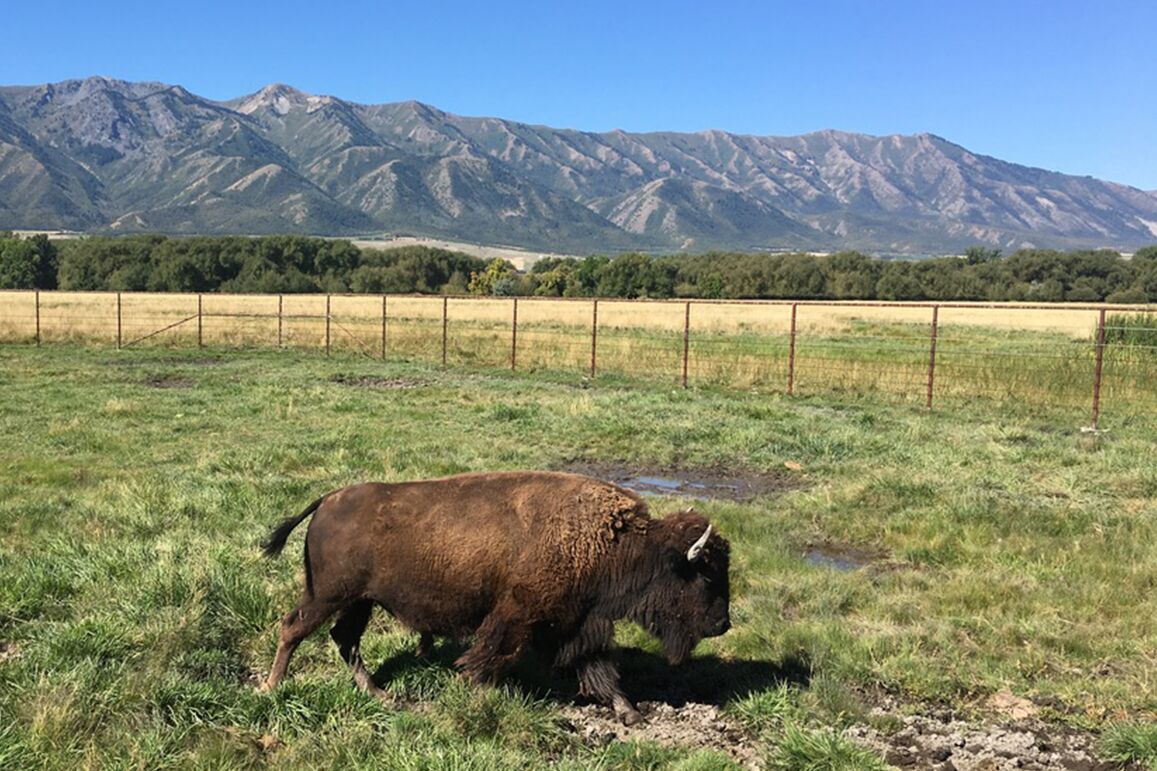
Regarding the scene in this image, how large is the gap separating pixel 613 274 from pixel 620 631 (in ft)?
276

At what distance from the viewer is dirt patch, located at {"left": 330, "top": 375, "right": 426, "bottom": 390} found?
2078 cm

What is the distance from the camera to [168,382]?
68.8ft

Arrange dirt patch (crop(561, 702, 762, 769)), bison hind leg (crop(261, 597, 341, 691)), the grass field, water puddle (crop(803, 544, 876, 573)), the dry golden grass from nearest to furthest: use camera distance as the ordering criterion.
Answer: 1. the grass field
2. dirt patch (crop(561, 702, 762, 769))
3. bison hind leg (crop(261, 597, 341, 691))
4. water puddle (crop(803, 544, 876, 573))
5. the dry golden grass

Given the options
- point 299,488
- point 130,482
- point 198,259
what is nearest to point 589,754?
point 299,488

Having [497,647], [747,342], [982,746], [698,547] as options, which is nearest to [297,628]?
[497,647]

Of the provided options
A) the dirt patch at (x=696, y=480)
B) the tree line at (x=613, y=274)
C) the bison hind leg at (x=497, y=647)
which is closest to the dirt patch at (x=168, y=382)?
the dirt patch at (x=696, y=480)

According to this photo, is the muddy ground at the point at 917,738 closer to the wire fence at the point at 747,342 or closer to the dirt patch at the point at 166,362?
the wire fence at the point at 747,342

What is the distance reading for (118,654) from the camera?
5.20 meters

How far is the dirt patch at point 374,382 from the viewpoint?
20.8 metres

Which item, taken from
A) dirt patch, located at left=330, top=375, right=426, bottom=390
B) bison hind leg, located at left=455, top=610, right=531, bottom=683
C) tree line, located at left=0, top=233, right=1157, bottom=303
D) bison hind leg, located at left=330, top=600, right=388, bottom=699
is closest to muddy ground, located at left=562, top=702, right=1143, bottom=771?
bison hind leg, located at left=455, top=610, right=531, bottom=683

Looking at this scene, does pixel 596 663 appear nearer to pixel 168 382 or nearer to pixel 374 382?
pixel 374 382

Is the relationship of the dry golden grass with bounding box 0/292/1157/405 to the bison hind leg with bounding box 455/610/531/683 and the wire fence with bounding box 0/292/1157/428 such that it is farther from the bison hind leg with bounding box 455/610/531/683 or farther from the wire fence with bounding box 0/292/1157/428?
the bison hind leg with bounding box 455/610/531/683

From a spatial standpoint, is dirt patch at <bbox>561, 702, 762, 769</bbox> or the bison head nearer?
dirt patch at <bbox>561, 702, 762, 769</bbox>

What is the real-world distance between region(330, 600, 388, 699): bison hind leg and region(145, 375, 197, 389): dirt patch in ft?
54.8
